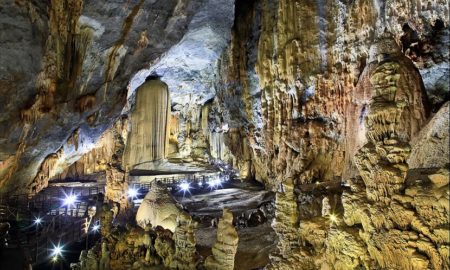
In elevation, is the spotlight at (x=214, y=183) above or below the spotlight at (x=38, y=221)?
above

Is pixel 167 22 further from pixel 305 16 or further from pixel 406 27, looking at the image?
pixel 406 27

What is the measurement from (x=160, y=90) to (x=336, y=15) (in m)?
10.4

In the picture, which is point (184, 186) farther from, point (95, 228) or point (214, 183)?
point (95, 228)

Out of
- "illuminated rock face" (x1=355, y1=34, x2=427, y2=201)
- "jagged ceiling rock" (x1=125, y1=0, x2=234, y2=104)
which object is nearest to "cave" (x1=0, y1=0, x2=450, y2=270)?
"illuminated rock face" (x1=355, y1=34, x2=427, y2=201)

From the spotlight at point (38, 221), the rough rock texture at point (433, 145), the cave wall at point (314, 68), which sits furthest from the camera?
the cave wall at point (314, 68)

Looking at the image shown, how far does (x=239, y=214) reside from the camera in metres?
11.5

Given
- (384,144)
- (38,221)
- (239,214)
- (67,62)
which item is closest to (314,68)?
(239,214)

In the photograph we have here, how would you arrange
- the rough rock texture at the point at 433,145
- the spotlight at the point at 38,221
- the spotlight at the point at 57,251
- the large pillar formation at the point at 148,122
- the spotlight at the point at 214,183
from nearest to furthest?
the rough rock texture at the point at 433,145 → the spotlight at the point at 57,251 → the spotlight at the point at 38,221 → the spotlight at the point at 214,183 → the large pillar formation at the point at 148,122

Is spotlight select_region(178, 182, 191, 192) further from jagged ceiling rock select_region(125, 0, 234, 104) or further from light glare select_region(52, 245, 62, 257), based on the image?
light glare select_region(52, 245, 62, 257)

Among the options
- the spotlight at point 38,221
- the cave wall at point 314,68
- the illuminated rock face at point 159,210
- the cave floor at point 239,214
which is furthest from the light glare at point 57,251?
the cave wall at point 314,68

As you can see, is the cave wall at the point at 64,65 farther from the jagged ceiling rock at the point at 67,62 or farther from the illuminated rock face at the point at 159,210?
the illuminated rock face at the point at 159,210

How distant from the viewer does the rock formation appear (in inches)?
227

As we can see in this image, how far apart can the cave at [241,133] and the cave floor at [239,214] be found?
0.07 meters

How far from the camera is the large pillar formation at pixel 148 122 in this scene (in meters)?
19.3
